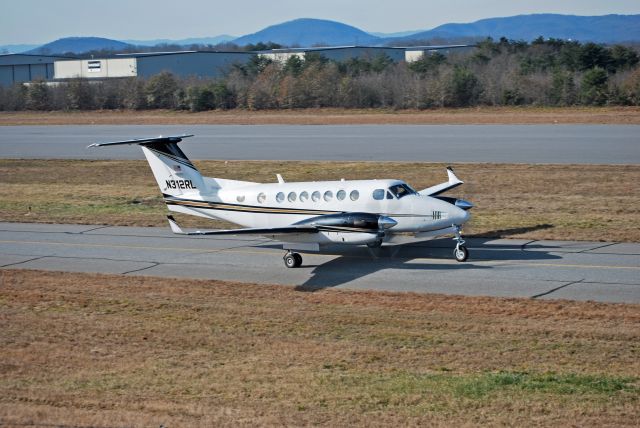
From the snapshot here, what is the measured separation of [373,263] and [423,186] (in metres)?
14.4

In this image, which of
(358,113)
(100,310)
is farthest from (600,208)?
(358,113)

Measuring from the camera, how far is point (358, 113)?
279ft

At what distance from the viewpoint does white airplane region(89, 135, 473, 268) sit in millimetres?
25453

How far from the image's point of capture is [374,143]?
5856 centimetres

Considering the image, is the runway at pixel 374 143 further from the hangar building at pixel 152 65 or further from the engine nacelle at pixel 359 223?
the hangar building at pixel 152 65

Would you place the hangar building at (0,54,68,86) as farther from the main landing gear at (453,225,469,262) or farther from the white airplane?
the main landing gear at (453,225,469,262)

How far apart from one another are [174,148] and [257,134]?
40115mm

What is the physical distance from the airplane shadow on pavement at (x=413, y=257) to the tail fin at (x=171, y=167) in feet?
16.3

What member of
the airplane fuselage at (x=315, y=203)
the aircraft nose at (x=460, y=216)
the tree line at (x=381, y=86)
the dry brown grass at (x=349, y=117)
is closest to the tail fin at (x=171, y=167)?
the airplane fuselage at (x=315, y=203)

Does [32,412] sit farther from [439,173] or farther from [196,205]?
[439,173]

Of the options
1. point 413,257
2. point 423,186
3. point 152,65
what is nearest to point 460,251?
point 413,257

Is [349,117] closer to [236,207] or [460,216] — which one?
[236,207]

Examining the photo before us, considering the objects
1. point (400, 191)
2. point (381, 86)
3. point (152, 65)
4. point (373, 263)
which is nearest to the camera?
point (373, 263)

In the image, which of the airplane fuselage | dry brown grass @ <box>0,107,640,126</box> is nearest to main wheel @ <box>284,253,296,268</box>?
the airplane fuselage
